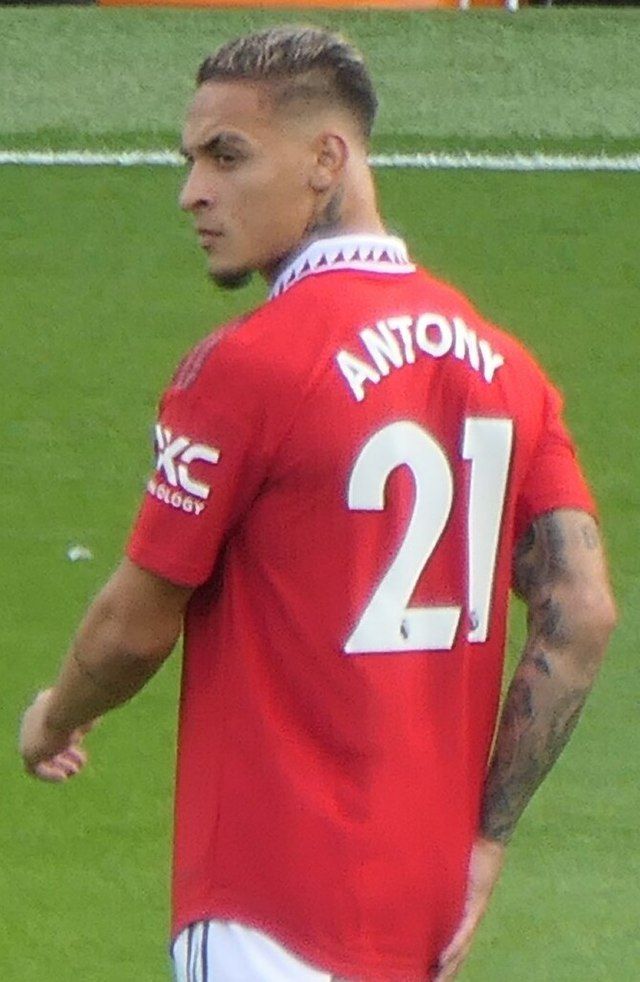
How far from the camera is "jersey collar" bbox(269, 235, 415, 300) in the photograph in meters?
2.41

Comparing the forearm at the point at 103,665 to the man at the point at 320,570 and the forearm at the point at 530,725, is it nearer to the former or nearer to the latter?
the man at the point at 320,570

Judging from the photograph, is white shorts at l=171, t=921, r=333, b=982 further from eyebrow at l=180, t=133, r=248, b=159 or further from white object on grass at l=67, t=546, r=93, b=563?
white object on grass at l=67, t=546, r=93, b=563

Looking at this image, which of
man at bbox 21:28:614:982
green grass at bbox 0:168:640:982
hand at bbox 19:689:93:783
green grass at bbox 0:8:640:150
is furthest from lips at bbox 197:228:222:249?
green grass at bbox 0:8:640:150

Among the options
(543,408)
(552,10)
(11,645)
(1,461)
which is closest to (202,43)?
(552,10)

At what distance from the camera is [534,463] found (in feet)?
8.30

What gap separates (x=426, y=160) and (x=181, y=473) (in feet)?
21.6

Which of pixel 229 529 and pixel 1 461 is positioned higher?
pixel 229 529

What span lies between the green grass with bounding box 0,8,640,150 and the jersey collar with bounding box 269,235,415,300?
6454 millimetres

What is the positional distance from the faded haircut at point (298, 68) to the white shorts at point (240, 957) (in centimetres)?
92

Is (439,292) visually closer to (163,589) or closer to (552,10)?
(163,589)

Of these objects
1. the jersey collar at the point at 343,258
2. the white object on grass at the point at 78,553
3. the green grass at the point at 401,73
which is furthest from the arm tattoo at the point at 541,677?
Answer: the green grass at the point at 401,73

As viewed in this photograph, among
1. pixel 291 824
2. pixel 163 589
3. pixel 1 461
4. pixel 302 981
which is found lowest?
pixel 1 461

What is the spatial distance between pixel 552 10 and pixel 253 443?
8.15 metres

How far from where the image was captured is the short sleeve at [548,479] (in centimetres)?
254
